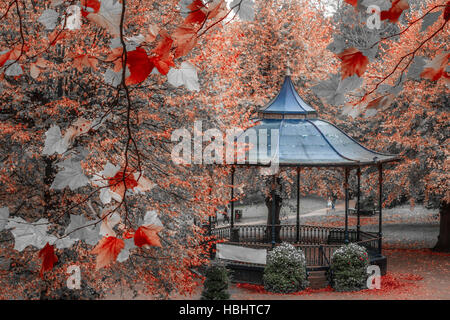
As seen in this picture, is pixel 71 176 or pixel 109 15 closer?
pixel 109 15

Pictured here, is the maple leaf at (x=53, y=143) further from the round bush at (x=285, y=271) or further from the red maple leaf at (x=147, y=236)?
the round bush at (x=285, y=271)

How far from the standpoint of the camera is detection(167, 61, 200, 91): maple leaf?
1751 millimetres

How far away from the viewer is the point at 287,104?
56.3ft

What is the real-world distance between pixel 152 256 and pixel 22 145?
2.76 metres

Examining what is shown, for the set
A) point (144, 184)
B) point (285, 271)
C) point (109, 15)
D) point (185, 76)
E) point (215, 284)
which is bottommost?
point (285, 271)

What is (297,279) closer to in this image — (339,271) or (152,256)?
(339,271)

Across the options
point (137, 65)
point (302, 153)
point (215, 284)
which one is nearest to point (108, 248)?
point (137, 65)

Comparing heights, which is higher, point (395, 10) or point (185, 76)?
point (395, 10)

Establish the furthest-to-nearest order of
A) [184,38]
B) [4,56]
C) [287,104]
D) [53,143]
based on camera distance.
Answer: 1. [287,104]
2. [4,56]
3. [53,143]
4. [184,38]

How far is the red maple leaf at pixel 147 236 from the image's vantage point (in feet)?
5.48

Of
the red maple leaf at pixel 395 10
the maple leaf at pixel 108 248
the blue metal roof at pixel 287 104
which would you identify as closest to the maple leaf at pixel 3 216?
the maple leaf at pixel 108 248

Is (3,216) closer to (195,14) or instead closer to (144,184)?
(144,184)

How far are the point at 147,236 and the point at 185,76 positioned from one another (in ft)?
1.81

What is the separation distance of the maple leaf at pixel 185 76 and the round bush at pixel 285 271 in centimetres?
1261
